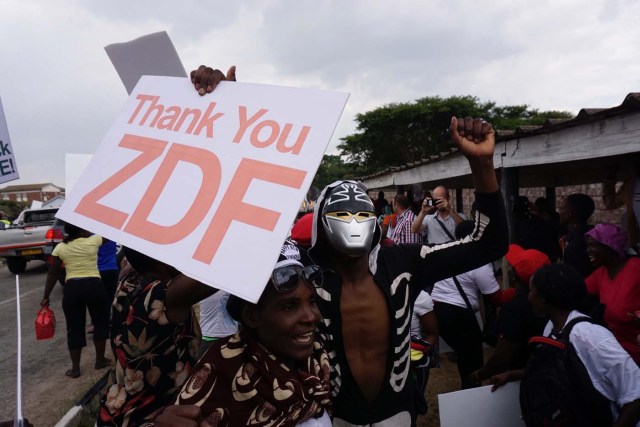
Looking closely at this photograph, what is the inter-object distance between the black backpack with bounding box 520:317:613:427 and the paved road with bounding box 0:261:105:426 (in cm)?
387

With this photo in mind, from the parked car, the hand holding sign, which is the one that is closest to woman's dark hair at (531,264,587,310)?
the hand holding sign

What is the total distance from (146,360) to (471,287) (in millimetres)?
3006

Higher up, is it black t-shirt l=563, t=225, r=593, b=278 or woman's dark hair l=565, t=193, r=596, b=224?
woman's dark hair l=565, t=193, r=596, b=224

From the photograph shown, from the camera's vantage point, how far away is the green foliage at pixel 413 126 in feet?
104

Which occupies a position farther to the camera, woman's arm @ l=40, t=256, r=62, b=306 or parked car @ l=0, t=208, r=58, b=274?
parked car @ l=0, t=208, r=58, b=274

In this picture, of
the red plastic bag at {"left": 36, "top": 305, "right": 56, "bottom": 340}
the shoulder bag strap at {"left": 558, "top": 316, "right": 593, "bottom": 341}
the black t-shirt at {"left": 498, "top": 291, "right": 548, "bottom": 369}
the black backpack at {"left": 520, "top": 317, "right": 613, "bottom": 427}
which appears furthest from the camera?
the red plastic bag at {"left": 36, "top": 305, "right": 56, "bottom": 340}

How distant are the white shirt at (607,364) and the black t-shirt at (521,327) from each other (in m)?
0.65

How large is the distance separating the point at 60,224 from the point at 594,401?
952 cm

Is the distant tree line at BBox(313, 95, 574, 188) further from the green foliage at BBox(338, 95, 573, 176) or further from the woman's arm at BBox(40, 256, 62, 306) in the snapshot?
the woman's arm at BBox(40, 256, 62, 306)

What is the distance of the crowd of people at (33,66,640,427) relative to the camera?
143 centimetres

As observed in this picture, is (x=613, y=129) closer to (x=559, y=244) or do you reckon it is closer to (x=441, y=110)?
(x=559, y=244)

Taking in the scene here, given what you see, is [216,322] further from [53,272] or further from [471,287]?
[53,272]

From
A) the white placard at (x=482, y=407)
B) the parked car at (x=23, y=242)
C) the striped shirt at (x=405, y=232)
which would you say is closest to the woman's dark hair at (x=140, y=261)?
the white placard at (x=482, y=407)

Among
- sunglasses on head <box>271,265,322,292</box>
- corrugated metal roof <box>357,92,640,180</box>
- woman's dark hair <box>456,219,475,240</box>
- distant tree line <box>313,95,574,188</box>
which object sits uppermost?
distant tree line <box>313,95,574,188</box>
